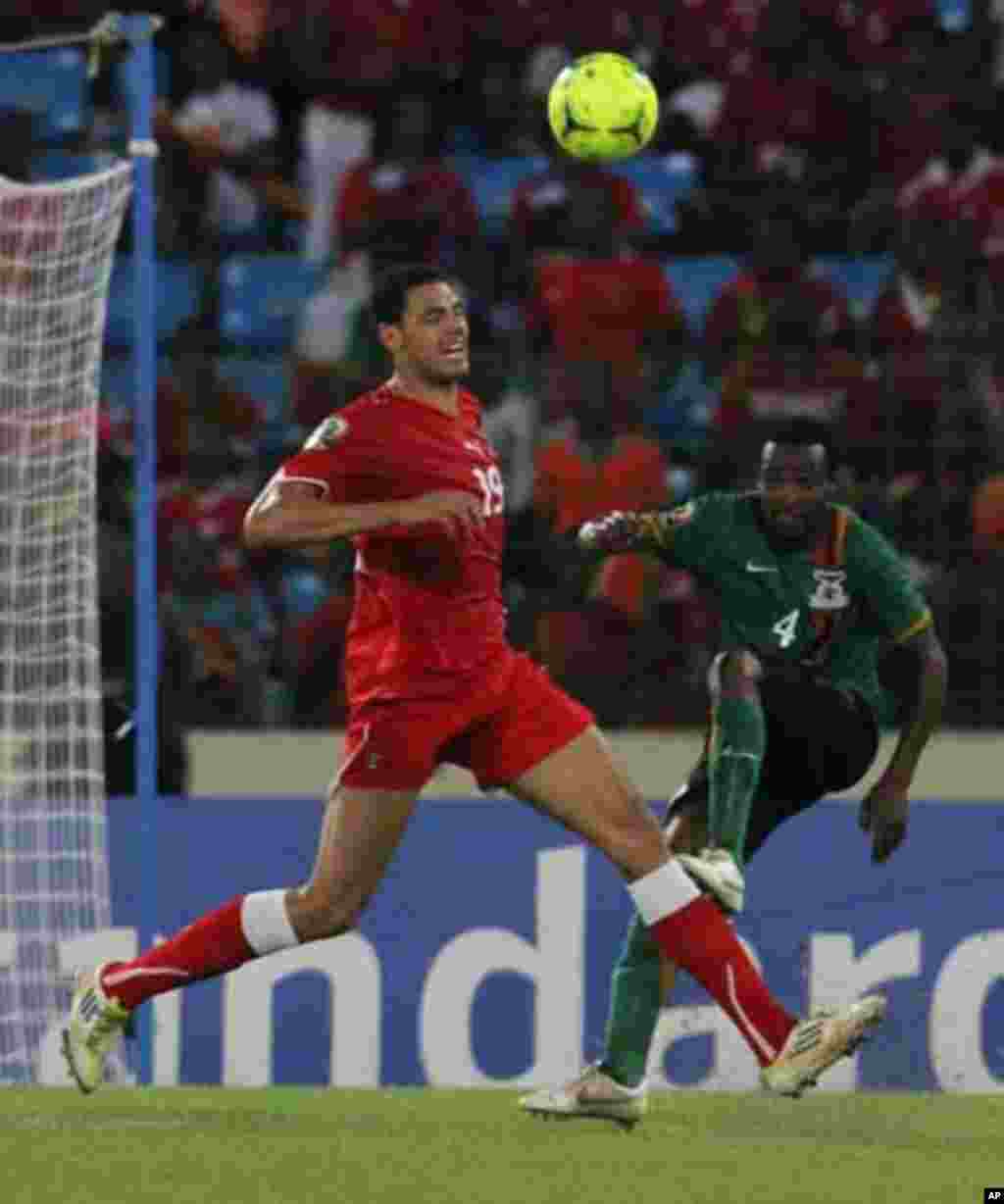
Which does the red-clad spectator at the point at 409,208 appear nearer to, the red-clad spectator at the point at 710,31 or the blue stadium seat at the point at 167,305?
the blue stadium seat at the point at 167,305

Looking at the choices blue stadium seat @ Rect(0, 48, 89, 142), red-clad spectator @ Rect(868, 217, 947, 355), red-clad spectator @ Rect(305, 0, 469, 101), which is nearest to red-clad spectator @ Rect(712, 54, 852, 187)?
red-clad spectator @ Rect(868, 217, 947, 355)

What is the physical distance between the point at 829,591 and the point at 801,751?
42 centimetres

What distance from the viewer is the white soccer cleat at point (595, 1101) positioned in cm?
834

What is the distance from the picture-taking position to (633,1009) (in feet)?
28.2

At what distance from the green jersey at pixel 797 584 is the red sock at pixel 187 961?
1.66 metres

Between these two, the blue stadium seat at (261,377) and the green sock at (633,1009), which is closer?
the green sock at (633,1009)

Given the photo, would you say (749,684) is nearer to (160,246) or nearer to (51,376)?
(51,376)

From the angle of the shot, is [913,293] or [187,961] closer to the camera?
[187,961]

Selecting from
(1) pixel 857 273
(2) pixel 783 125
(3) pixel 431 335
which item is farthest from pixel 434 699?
(2) pixel 783 125

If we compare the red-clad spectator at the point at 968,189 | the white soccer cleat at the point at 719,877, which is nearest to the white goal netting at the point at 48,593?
the white soccer cleat at the point at 719,877

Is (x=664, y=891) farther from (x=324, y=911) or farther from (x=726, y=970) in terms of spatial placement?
(x=324, y=911)

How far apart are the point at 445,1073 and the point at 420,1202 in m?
4.51

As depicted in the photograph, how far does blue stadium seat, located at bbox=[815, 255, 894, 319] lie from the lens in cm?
1464

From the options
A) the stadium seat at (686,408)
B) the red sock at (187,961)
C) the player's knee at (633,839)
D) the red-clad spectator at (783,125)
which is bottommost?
the red sock at (187,961)
